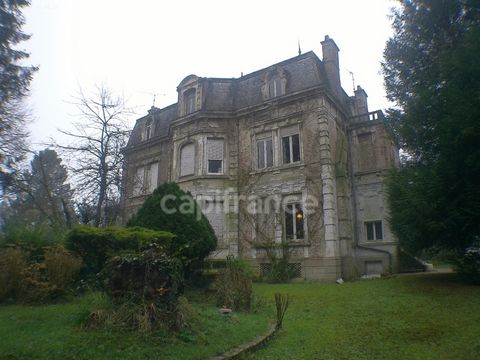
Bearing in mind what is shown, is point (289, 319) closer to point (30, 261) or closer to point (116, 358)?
point (116, 358)

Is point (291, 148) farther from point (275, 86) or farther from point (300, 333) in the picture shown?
point (300, 333)

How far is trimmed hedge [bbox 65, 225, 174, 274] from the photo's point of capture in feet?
26.0

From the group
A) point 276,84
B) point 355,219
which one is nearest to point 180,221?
point 355,219

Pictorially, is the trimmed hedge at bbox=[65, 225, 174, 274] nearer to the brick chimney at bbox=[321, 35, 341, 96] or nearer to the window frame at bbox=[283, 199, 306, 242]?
the window frame at bbox=[283, 199, 306, 242]

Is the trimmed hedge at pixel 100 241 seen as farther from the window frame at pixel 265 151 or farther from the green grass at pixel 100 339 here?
the window frame at pixel 265 151

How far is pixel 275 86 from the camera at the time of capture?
17.5 m

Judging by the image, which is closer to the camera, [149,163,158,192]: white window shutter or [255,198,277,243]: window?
[255,198,277,243]: window

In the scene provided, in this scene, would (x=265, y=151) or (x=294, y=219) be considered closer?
(x=294, y=219)

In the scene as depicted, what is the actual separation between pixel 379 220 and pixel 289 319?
11215mm

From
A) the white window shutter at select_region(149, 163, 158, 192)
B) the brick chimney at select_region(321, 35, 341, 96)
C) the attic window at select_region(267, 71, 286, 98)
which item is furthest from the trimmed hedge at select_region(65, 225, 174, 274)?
the white window shutter at select_region(149, 163, 158, 192)

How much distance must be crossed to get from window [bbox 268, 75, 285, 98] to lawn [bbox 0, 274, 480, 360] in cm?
1152

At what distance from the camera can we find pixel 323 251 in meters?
14.3

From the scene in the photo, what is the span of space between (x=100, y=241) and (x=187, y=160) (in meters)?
10.5

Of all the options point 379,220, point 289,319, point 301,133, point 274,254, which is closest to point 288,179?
point 301,133
